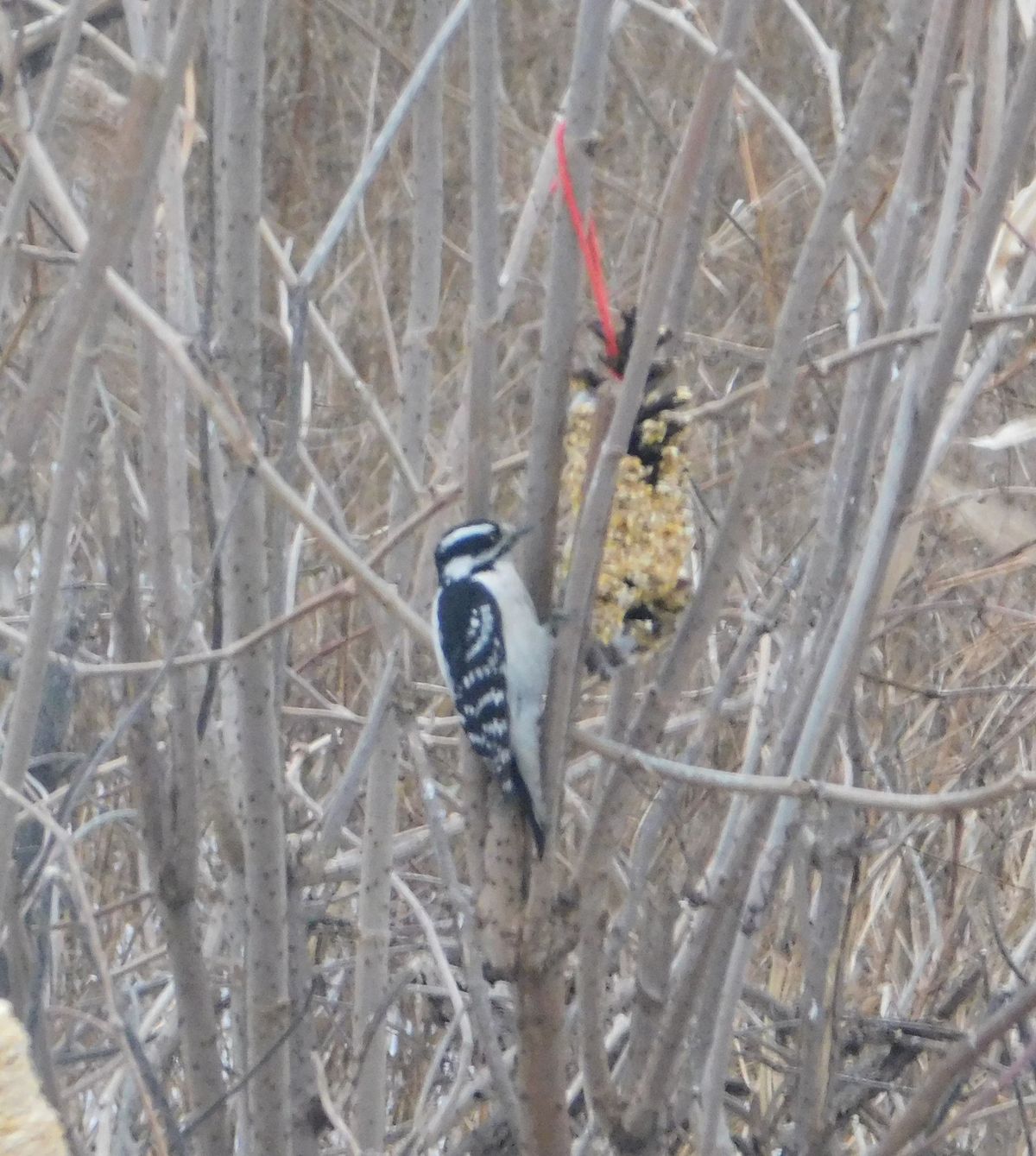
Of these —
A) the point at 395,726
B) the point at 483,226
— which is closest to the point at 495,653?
the point at 395,726

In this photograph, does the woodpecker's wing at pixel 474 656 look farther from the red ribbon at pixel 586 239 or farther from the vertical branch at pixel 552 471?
the red ribbon at pixel 586 239

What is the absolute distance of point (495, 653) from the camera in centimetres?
248

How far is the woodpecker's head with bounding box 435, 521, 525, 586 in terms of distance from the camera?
1910 millimetres

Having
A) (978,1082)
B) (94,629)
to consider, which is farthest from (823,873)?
(94,629)

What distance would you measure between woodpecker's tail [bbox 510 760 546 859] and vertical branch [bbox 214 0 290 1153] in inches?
13.3

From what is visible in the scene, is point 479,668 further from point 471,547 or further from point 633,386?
point 633,386

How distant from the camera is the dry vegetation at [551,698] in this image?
1.53m

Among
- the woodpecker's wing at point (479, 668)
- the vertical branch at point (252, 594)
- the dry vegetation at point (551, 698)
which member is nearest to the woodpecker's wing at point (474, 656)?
the woodpecker's wing at point (479, 668)

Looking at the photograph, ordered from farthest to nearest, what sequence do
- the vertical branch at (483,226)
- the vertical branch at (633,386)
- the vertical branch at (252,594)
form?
1. the vertical branch at (252,594)
2. the vertical branch at (483,226)
3. the vertical branch at (633,386)

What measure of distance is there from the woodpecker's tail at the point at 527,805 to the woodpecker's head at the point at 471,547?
31 cm

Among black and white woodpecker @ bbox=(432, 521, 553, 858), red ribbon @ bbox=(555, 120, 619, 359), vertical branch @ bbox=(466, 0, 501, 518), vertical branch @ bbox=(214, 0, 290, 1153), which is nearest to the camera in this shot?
red ribbon @ bbox=(555, 120, 619, 359)

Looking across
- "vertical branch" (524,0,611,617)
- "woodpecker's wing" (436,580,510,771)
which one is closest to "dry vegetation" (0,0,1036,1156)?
"vertical branch" (524,0,611,617)

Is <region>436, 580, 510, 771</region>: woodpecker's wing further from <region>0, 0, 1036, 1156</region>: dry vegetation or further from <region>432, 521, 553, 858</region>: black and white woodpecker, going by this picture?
<region>0, 0, 1036, 1156</region>: dry vegetation

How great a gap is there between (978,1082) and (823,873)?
5.12 ft
